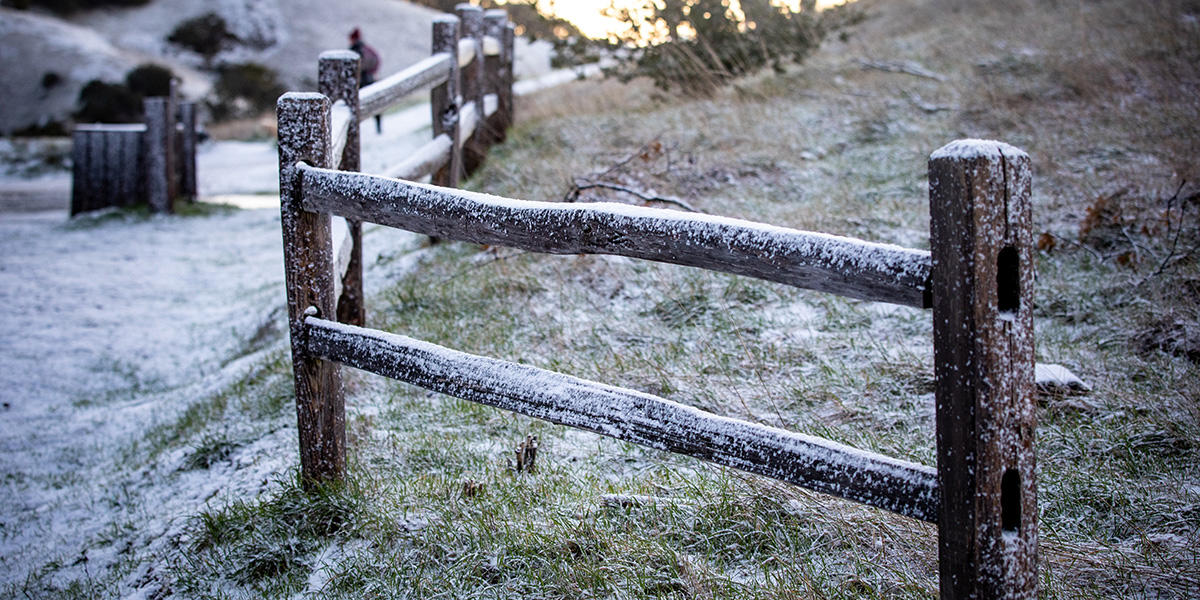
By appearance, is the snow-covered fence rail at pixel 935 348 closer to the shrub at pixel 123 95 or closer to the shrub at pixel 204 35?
the shrub at pixel 123 95

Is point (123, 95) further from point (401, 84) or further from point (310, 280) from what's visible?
point (310, 280)

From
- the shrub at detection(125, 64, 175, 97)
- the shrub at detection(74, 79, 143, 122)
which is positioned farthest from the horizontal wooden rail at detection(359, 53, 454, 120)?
the shrub at detection(125, 64, 175, 97)

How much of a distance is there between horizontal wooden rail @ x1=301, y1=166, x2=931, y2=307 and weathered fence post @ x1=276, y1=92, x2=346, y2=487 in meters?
0.08

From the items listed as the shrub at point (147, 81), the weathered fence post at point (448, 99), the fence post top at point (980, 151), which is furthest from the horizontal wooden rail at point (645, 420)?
the shrub at point (147, 81)

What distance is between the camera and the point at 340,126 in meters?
3.38

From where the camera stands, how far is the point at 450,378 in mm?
2389

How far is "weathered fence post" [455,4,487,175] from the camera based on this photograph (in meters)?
6.50

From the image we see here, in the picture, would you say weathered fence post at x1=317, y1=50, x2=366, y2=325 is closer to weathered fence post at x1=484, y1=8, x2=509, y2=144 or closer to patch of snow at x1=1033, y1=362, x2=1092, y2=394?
patch of snow at x1=1033, y1=362, x2=1092, y2=394

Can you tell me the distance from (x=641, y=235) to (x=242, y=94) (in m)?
24.6

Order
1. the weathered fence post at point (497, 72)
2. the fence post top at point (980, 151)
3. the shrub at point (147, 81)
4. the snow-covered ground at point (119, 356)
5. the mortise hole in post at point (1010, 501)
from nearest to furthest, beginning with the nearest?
1. the fence post top at point (980, 151)
2. the mortise hole in post at point (1010, 501)
3. the snow-covered ground at point (119, 356)
4. the weathered fence post at point (497, 72)
5. the shrub at point (147, 81)

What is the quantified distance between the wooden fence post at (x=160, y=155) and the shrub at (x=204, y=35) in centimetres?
2202

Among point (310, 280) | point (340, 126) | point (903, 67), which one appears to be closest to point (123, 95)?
point (903, 67)

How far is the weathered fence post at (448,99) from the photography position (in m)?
5.77

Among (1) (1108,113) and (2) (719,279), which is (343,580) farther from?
(1) (1108,113)
